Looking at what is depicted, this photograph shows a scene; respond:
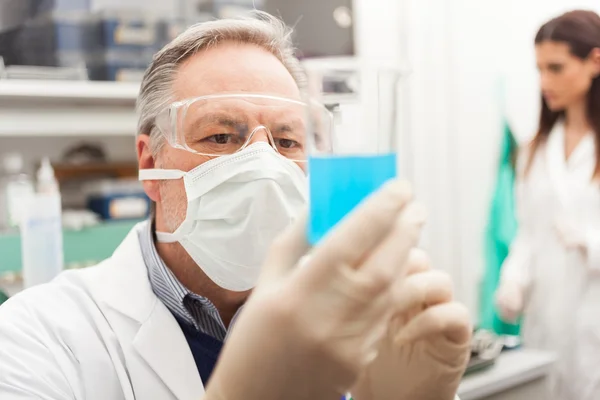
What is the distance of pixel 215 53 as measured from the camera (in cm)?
131

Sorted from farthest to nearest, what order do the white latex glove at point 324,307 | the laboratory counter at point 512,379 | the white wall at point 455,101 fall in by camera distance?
the white wall at point 455,101
the laboratory counter at point 512,379
the white latex glove at point 324,307

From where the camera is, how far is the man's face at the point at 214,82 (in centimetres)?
126

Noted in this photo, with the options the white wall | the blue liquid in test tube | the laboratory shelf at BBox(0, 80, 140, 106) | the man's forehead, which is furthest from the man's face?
the white wall

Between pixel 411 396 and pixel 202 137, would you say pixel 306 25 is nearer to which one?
pixel 202 137

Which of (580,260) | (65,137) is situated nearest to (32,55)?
(65,137)

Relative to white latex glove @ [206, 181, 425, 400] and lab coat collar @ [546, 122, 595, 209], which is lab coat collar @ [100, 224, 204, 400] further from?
lab coat collar @ [546, 122, 595, 209]

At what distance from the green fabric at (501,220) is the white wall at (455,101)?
157 mm

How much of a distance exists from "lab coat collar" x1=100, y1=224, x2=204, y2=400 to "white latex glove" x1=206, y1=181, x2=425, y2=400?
49 cm

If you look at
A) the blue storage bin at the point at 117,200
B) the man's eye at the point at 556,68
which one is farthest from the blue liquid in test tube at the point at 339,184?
the man's eye at the point at 556,68

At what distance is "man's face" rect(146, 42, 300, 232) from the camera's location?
1.26 metres

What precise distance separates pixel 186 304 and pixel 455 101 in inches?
94.2

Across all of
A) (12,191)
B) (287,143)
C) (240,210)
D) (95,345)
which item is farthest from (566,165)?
(12,191)

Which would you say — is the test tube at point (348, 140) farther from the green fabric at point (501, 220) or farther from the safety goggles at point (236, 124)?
the green fabric at point (501, 220)

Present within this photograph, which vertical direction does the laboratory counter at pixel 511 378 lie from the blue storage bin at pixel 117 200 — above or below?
below
